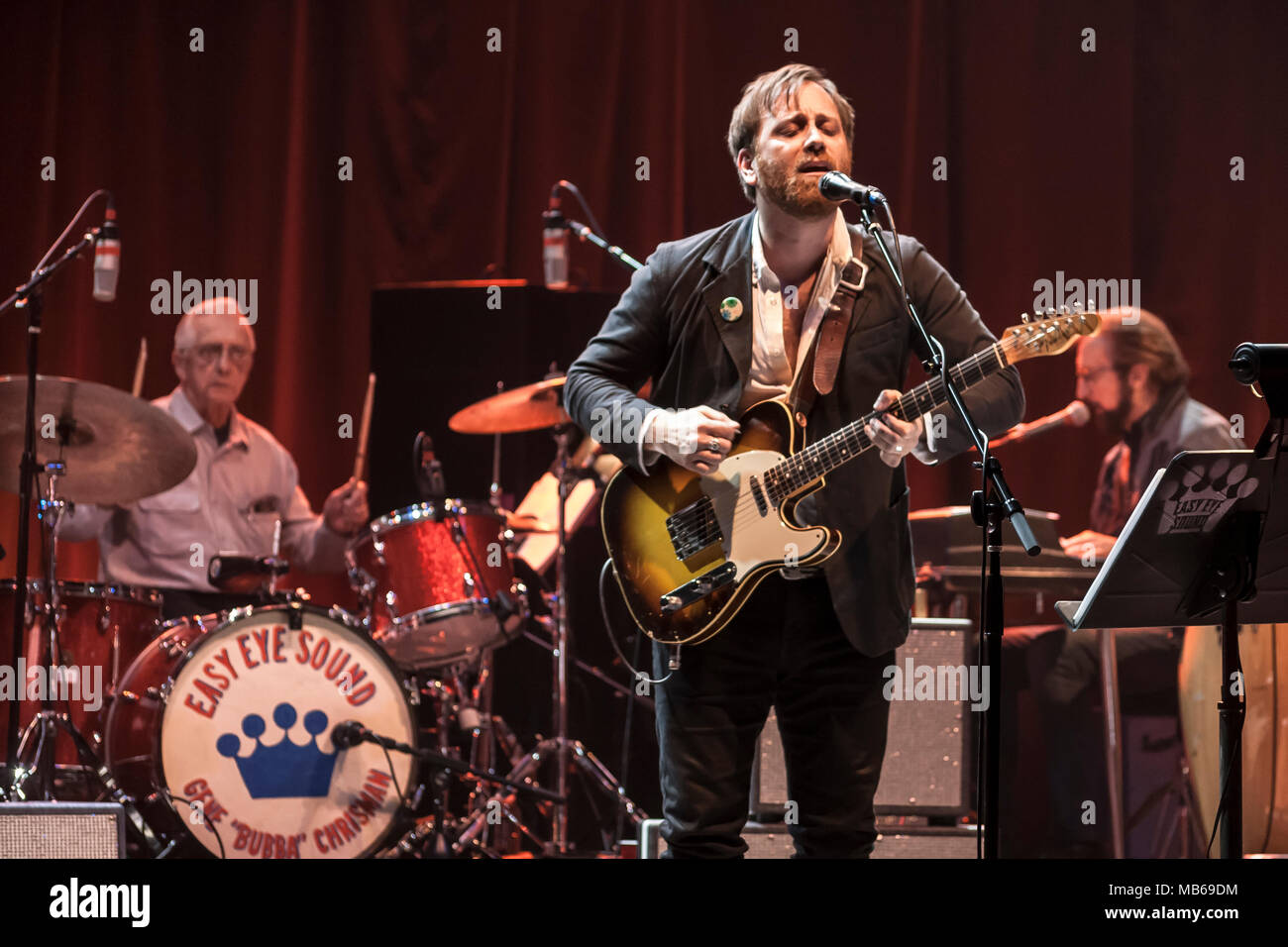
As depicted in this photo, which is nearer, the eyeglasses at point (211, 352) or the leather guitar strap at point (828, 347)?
the leather guitar strap at point (828, 347)

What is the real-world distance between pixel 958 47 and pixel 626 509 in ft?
12.1

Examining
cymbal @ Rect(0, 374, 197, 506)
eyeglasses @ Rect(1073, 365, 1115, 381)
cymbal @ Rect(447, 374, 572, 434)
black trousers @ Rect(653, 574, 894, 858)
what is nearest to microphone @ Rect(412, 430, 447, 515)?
cymbal @ Rect(447, 374, 572, 434)

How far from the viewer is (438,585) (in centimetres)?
494

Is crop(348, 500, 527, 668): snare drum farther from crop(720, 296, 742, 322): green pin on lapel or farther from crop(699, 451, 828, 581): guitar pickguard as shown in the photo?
crop(720, 296, 742, 322): green pin on lapel

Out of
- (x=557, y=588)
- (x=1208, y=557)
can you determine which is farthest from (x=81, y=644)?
(x=1208, y=557)

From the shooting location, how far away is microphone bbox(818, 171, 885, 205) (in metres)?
2.58

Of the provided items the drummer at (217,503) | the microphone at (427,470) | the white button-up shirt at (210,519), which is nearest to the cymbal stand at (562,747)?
the microphone at (427,470)

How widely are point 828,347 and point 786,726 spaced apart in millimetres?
766

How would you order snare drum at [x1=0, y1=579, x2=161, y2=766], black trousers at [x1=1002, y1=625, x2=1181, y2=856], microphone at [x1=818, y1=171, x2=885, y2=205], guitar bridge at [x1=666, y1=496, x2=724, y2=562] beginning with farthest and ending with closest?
black trousers at [x1=1002, y1=625, x2=1181, y2=856] < snare drum at [x1=0, y1=579, x2=161, y2=766] < guitar bridge at [x1=666, y1=496, x2=724, y2=562] < microphone at [x1=818, y1=171, x2=885, y2=205]

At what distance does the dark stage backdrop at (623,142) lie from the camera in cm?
586

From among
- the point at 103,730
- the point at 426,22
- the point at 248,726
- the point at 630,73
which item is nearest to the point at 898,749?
the point at 248,726

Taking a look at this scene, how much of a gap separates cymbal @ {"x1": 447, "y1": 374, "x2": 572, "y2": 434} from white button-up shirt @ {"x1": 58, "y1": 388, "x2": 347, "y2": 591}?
3.13 feet

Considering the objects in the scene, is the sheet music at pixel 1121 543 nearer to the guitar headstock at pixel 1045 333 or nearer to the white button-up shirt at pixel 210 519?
the guitar headstock at pixel 1045 333

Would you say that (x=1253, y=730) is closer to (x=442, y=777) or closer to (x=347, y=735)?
(x=442, y=777)
